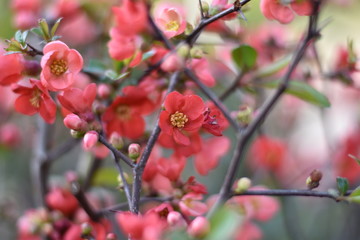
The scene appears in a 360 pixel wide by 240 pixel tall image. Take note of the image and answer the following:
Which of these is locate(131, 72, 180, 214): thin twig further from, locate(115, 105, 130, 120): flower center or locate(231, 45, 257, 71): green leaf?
locate(231, 45, 257, 71): green leaf

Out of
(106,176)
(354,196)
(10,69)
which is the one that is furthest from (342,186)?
(106,176)

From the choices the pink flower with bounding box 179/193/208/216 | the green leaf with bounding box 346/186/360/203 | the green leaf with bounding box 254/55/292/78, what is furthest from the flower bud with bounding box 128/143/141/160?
the green leaf with bounding box 254/55/292/78

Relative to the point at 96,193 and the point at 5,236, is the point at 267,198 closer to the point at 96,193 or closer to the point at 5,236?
the point at 96,193

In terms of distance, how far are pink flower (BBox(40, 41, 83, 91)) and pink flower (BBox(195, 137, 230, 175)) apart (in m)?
0.32

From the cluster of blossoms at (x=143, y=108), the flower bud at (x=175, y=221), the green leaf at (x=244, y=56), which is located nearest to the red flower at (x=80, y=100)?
the cluster of blossoms at (x=143, y=108)

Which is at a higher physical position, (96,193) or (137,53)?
(137,53)

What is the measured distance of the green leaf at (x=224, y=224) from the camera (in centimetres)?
54

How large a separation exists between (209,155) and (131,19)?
0.32 meters

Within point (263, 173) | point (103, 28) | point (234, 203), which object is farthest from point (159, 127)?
point (263, 173)

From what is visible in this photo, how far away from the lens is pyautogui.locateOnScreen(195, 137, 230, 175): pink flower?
100 centimetres

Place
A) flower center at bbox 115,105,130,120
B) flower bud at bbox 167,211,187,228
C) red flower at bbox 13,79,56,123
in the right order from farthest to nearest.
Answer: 1. flower center at bbox 115,105,130,120
2. red flower at bbox 13,79,56,123
3. flower bud at bbox 167,211,187,228

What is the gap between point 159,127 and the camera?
770mm

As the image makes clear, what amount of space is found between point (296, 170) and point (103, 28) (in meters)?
0.93

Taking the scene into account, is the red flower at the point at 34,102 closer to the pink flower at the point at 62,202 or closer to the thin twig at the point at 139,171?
the thin twig at the point at 139,171
